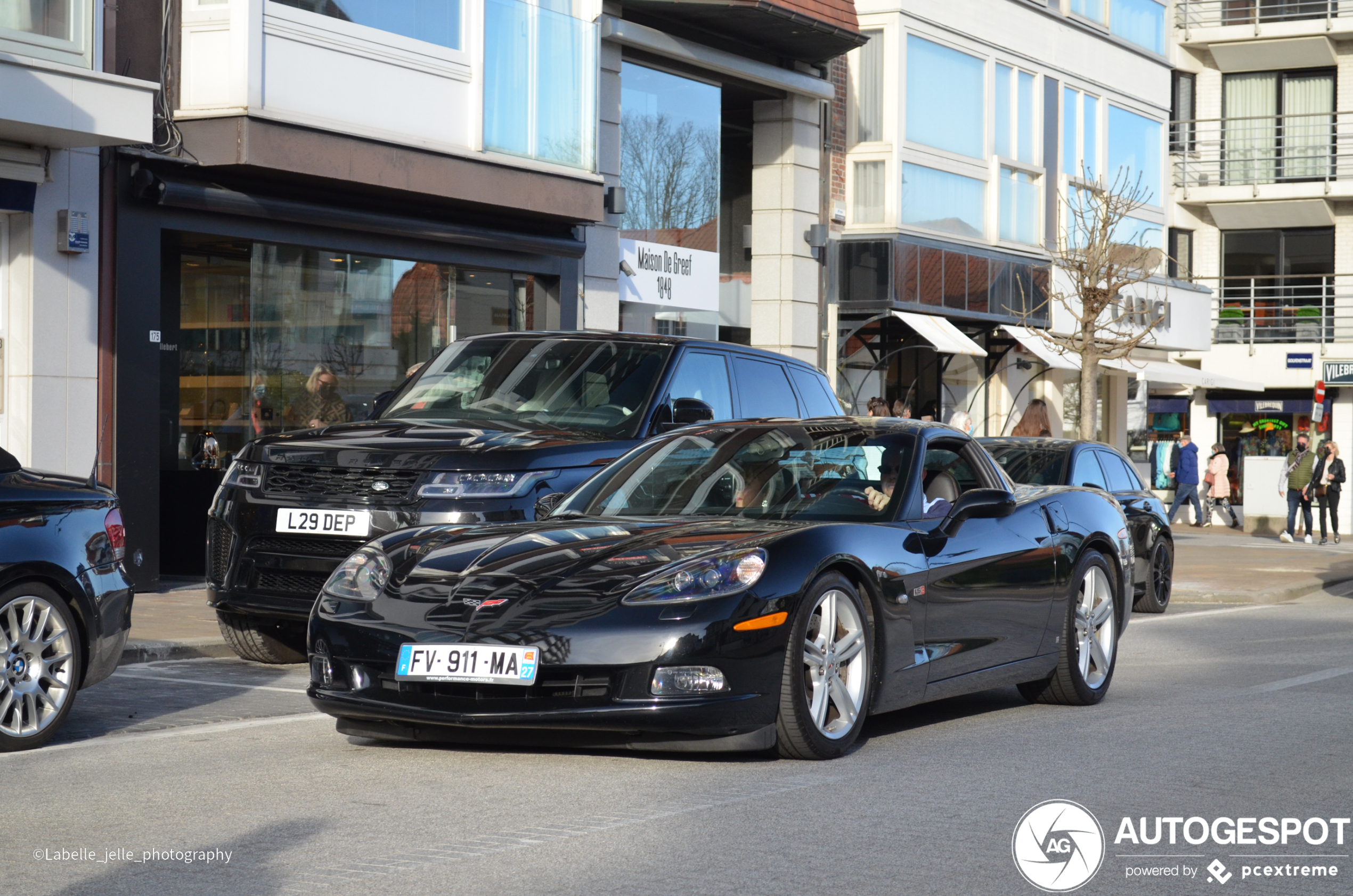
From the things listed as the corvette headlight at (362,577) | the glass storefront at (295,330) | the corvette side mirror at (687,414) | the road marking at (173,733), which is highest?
the glass storefront at (295,330)

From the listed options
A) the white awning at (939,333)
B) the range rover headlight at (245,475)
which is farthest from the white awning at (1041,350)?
the range rover headlight at (245,475)

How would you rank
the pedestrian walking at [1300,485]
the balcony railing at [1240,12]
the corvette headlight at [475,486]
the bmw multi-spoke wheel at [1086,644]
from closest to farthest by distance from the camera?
the bmw multi-spoke wheel at [1086,644]
the corvette headlight at [475,486]
the pedestrian walking at [1300,485]
the balcony railing at [1240,12]

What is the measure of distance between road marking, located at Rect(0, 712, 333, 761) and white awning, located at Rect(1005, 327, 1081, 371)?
2100 cm

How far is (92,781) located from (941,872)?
3.09 metres

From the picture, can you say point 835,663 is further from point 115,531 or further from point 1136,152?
point 1136,152

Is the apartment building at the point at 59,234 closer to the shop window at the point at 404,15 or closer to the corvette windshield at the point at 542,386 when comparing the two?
the shop window at the point at 404,15

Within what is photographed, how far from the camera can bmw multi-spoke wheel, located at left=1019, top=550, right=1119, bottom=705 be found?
28.1ft

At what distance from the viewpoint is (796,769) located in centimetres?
641

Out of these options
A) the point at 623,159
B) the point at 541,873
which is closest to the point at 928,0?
the point at 623,159

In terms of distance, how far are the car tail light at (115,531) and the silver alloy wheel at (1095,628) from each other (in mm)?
4515

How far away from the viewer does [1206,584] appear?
63.5ft

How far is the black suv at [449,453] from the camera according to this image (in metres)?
9.04

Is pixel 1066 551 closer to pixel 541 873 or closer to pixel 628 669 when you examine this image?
pixel 628 669

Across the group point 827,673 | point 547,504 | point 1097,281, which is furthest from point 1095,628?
point 1097,281
